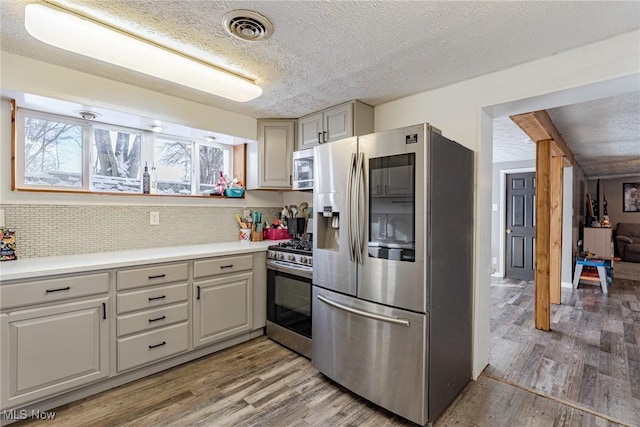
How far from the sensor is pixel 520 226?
5.50 meters

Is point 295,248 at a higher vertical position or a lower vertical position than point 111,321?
higher

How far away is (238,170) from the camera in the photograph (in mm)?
3473

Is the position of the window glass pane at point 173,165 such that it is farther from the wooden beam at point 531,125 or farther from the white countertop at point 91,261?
the wooden beam at point 531,125

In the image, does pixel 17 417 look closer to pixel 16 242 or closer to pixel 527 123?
pixel 16 242

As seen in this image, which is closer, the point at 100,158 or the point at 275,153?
the point at 100,158

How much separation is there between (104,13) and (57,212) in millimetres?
1550

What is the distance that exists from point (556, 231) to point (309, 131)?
3822 millimetres

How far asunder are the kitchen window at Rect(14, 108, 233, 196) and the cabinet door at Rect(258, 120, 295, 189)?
0.58 m

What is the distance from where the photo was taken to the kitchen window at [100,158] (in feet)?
7.49

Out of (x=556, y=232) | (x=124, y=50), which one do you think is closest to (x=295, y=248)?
(x=124, y=50)

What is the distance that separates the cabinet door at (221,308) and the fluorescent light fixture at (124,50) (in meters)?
1.52

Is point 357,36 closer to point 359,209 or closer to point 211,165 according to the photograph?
point 359,209

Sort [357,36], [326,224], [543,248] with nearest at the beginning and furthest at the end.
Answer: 1. [357,36]
2. [326,224]
3. [543,248]

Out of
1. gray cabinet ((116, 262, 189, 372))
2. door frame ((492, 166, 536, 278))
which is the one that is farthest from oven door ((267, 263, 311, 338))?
door frame ((492, 166, 536, 278))
